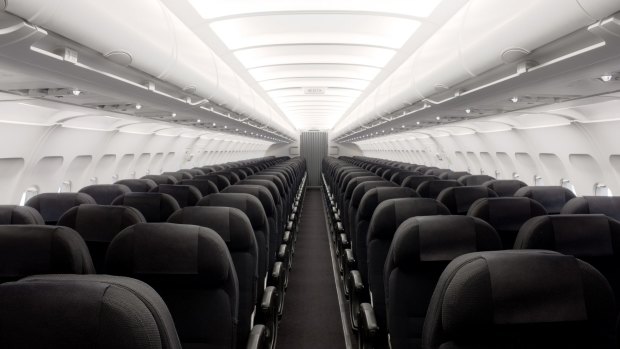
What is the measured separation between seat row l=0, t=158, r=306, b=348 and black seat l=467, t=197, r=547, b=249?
6.17 ft

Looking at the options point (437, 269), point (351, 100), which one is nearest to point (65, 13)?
point (437, 269)

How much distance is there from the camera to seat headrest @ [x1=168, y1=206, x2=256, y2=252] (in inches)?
116

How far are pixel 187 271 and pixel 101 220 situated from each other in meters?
1.28

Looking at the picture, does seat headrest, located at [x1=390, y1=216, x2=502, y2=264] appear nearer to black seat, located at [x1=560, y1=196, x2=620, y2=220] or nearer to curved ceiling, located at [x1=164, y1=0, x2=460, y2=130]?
black seat, located at [x1=560, y1=196, x2=620, y2=220]

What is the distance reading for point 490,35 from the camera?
2.98 metres

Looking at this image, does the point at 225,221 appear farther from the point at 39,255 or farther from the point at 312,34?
the point at 312,34

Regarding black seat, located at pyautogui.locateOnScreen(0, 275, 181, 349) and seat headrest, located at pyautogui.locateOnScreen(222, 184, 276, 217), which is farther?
seat headrest, located at pyautogui.locateOnScreen(222, 184, 276, 217)

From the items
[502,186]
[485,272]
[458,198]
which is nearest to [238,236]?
[485,272]

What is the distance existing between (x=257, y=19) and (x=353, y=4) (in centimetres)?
139

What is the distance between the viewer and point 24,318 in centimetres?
105

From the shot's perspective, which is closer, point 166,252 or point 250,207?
point 166,252

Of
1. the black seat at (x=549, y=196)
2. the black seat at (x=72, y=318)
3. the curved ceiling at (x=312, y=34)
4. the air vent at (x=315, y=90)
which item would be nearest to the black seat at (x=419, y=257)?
the black seat at (x=72, y=318)

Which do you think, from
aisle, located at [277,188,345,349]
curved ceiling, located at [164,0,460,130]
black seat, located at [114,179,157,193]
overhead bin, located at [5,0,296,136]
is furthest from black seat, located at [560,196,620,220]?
black seat, located at [114,179,157,193]

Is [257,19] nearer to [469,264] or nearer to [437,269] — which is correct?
[437,269]
